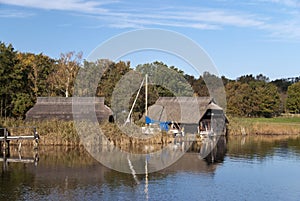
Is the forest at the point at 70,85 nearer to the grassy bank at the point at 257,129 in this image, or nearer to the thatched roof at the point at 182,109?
the thatched roof at the point at 182,109

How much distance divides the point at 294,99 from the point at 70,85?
126 feet

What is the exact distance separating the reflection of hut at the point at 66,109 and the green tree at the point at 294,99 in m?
42.0

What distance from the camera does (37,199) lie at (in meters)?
16.3

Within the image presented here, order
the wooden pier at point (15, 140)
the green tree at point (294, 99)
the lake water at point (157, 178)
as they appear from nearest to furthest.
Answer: the lake water at point (157, 178)
the wooden pier at point (15, 140)
the green tree at point (294, 99)

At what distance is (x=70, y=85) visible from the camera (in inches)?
1889

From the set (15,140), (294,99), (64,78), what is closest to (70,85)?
(64,78)

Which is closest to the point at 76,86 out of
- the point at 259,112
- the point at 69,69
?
the point at 69,69

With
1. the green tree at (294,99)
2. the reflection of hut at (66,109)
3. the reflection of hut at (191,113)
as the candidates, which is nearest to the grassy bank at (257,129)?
the reflection of hut at (191,113)

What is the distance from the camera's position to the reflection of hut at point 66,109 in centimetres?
3744

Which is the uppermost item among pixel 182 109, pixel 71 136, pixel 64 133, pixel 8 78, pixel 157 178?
pixel 8 78

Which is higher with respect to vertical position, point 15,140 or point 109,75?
point 109,75

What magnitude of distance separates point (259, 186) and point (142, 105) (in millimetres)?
26132

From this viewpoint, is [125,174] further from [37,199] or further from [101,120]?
[101,120]

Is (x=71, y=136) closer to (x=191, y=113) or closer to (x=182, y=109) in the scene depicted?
(x=191, y=113)
